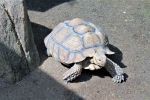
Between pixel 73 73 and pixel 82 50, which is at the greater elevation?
pixel 82 50

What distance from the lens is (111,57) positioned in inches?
246

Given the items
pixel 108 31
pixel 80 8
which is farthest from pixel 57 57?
pixel 80 8

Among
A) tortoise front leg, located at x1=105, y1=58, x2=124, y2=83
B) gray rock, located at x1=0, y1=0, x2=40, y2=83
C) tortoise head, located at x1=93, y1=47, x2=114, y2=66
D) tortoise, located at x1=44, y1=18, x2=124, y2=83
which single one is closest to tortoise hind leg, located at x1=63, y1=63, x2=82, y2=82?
tortoise, located at x1=44, y1=18, x2=124, y2=83

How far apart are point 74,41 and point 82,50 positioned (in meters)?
0.19

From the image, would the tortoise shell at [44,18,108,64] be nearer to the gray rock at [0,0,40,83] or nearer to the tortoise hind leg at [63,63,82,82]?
the tortoise hind leg at [63,63,82,82]

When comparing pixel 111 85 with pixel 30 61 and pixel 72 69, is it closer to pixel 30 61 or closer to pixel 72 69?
pixel 72 69

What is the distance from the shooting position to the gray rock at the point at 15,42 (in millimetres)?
5441

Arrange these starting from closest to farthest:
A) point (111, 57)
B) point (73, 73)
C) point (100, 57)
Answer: point (100, 57) < point (73, 73) < point (111, 57)

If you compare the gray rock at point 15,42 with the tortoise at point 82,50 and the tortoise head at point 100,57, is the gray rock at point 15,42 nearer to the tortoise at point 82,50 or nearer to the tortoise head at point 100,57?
the tortoise at point 82,50

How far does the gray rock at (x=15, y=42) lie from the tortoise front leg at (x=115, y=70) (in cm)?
110

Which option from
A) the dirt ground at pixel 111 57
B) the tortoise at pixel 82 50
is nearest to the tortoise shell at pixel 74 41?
the tortoise at pixel 82 50

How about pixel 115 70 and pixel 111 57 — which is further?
pixel 111 57

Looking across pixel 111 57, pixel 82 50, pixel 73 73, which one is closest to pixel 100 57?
pixel 82 50

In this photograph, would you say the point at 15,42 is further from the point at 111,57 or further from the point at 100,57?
the point at 111,57
